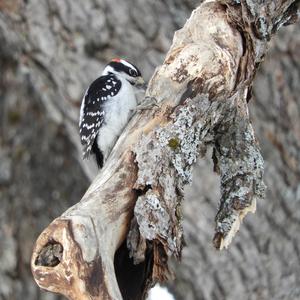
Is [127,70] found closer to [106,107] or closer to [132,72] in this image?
[132,72]

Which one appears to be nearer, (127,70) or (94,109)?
(94,109)

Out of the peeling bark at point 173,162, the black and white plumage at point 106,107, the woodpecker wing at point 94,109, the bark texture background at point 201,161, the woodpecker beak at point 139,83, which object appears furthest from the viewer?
the bark texture background at point 201,161

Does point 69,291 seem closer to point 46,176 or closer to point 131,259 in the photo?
point 131,259

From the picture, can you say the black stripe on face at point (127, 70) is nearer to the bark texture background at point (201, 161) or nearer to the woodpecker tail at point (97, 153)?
the woodpecker tail at point (97, 153)

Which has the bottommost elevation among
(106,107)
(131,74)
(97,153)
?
(97,153)

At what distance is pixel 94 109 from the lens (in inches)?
211

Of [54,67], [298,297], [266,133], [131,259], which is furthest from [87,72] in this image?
[131,259]

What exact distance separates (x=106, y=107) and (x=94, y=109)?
0.07m

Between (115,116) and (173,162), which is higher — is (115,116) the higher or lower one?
the higher one

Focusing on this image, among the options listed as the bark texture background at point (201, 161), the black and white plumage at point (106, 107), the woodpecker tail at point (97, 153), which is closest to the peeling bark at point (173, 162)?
the black and white plumage at point (106, 107)

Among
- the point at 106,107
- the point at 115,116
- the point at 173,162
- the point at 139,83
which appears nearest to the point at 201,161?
the point at 139,83

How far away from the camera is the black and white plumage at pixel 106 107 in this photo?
5148 mm

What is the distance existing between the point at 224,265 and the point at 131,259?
10.2 ft

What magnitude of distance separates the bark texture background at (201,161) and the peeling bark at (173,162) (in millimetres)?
1977
